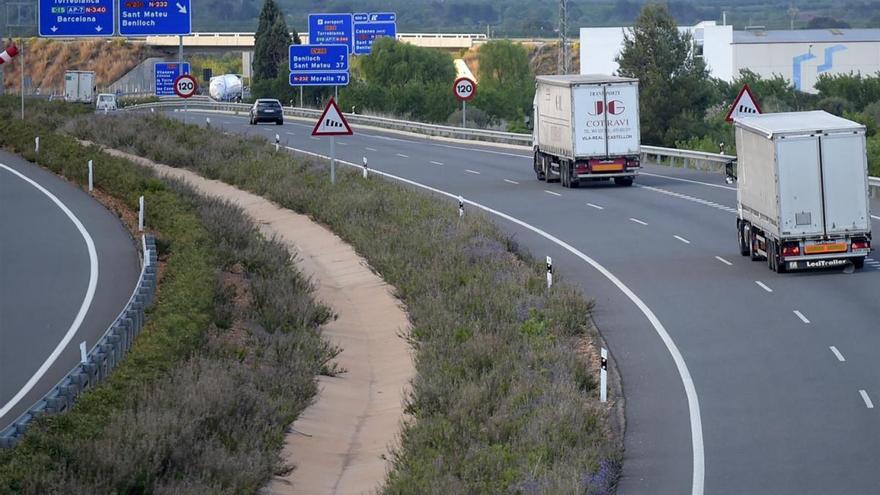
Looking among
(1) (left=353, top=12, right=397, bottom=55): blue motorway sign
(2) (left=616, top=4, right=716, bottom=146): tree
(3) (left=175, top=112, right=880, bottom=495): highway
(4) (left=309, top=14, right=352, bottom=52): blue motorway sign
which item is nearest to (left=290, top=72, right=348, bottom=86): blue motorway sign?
(4) (left=309, top=14, right=352, bottom=52): blue motorway sign

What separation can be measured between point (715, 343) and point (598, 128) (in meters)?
21.3

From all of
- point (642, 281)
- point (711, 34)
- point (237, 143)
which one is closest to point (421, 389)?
point (642, 281)

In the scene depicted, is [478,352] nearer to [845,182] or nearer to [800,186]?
[800,186]

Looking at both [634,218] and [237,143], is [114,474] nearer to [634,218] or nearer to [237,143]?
[634,218]

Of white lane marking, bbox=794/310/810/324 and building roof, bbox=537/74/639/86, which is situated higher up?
building roof, bbox=537/74/639/86

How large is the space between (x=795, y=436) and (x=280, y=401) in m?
5.77

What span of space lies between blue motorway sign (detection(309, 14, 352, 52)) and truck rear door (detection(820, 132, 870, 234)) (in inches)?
2270

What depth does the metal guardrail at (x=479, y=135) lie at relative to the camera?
48.9m

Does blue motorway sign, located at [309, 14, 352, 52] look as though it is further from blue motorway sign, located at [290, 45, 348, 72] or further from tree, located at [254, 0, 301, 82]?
tree, located at [254, 0, 301, 82]

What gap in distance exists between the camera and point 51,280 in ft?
91.0

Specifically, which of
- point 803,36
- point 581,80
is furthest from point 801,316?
point 803,36

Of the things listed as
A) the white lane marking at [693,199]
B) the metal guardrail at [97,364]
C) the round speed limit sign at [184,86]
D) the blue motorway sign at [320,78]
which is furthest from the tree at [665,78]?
the metal guardrail at [97,364]

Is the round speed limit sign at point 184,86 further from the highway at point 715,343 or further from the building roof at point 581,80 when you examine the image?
the highway at point 715,343

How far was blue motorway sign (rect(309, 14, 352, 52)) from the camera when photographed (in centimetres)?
8269
